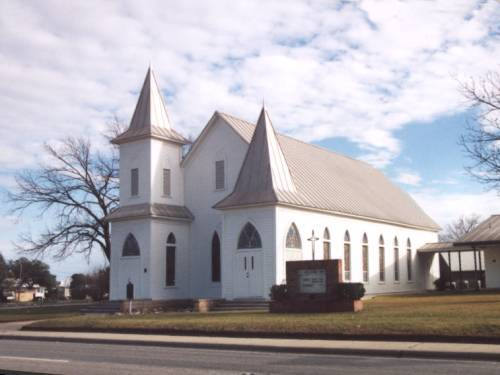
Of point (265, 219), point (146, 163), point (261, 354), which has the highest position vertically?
point (146, 163)

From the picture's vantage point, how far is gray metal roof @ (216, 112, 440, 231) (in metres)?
37.6

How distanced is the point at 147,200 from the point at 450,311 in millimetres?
20355

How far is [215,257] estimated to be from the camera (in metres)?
39.3

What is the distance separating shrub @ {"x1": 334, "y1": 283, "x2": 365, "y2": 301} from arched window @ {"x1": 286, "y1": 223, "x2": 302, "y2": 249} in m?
8.60

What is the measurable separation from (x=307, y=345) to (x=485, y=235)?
31.4m

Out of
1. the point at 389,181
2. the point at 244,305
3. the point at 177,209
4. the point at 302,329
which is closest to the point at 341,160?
the point at 389,181

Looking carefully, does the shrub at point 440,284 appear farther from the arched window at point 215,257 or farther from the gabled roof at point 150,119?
the gabled roof at point 150,119

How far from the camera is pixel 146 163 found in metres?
38.8

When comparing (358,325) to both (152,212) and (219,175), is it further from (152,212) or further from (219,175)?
(219,175)

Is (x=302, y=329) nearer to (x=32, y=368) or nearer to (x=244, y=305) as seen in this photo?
(x=32, y=368)

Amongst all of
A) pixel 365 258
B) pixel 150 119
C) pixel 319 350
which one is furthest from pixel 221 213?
pixel 319 350

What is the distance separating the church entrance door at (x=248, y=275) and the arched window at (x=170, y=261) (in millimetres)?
5192

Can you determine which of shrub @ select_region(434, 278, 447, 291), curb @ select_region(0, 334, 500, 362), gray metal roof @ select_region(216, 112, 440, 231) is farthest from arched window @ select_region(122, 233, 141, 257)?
shrub @ select_region(434, 278, 447, 291)

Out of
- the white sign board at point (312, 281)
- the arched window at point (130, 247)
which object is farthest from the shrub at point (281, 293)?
the arched window at point (130, 247)
